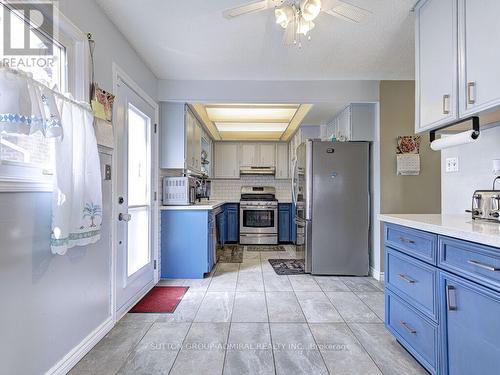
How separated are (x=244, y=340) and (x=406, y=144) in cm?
→ 283

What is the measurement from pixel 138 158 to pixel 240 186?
3556mm

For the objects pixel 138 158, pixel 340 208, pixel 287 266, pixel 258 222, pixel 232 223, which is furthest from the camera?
pixel 232 223

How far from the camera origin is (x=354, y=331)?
2172 millimetres

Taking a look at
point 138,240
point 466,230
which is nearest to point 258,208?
point 138,240

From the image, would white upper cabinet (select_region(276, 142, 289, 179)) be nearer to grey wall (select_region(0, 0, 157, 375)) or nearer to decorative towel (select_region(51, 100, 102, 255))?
grey wall (select_region(0, 0, 157, 375))

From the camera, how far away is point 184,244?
342 cm

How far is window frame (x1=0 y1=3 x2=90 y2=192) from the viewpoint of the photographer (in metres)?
1.29

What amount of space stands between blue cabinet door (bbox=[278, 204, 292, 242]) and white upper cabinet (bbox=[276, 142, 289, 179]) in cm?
72

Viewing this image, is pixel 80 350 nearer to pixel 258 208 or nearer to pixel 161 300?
pixel 161 300

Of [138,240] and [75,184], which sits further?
[138,240]

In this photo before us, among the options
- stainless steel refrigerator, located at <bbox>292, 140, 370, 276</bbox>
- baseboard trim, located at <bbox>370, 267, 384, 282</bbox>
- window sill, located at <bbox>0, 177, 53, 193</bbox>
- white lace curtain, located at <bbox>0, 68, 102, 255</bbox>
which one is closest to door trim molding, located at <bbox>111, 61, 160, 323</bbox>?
white lace curtain, located at <bbox>0, 68, 102, 255</bbox>

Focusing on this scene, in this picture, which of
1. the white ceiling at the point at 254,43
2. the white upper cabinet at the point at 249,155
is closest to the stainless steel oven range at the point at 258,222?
the white upper cabinet at the point at 249,155

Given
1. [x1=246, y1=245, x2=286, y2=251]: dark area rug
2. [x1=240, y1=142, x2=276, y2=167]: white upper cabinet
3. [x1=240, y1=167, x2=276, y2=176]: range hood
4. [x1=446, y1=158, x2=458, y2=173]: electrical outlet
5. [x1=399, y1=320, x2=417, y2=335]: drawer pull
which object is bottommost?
[x1=246, y1=245, x2=286, y2=251]: dark area rug

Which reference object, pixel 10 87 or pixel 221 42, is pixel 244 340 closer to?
pixel 10 87
